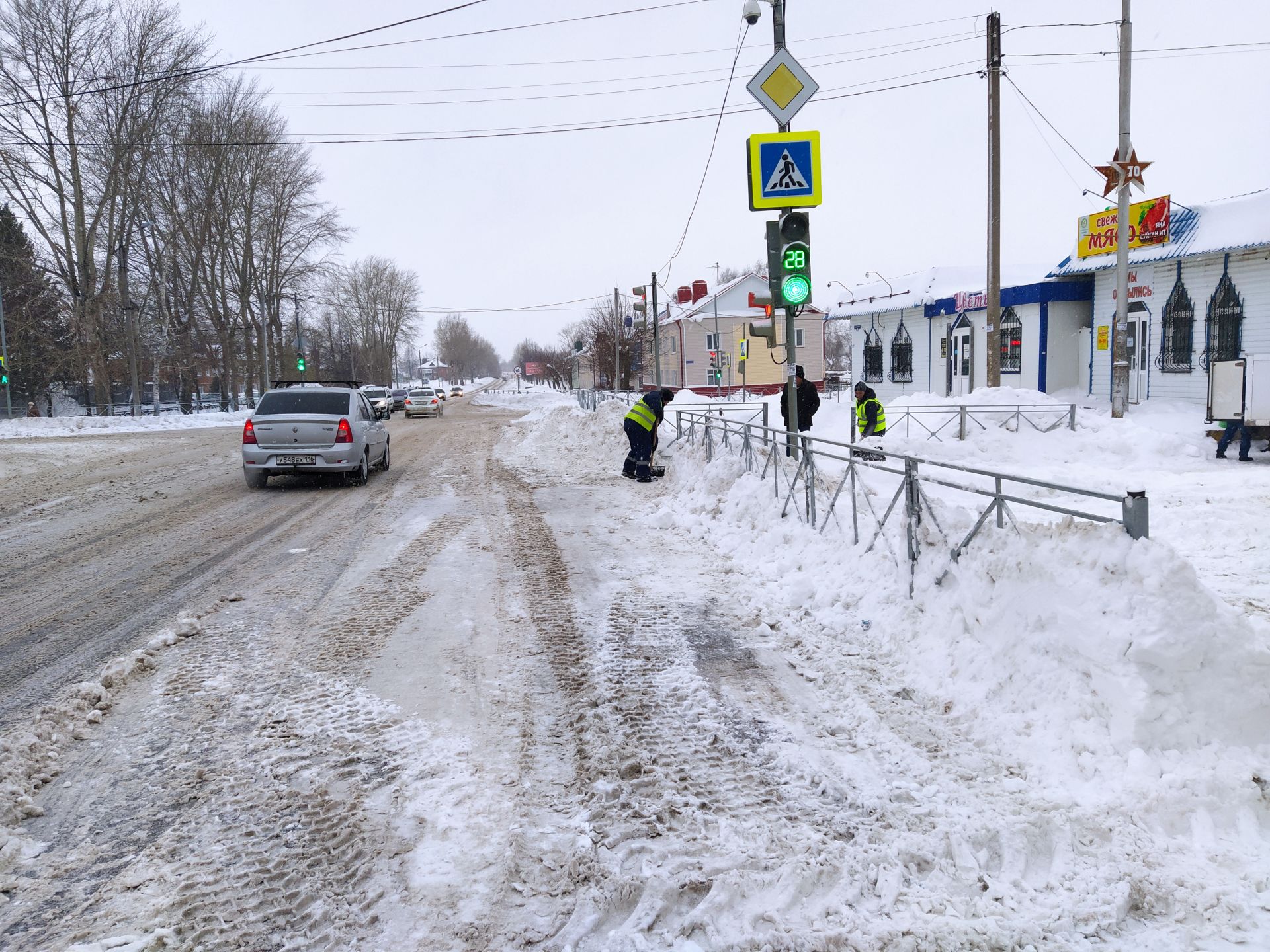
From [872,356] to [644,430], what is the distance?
69.0 ft

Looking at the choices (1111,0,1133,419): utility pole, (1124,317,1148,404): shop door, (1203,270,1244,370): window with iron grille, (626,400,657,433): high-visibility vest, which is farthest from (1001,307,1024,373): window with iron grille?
(626,400,657,433): high-visibility vest

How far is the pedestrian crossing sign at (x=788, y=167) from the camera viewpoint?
9383 millimetres

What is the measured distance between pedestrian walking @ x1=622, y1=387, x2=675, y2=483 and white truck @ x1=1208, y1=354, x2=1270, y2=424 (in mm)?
9804

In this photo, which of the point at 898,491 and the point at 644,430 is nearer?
the point at 898,491

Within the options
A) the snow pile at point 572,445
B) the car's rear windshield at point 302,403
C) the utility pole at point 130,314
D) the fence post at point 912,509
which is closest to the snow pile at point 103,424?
the utility pole at point 130,314

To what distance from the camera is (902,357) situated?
29.6 metres

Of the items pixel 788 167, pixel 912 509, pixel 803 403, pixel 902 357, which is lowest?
pixel 912 509

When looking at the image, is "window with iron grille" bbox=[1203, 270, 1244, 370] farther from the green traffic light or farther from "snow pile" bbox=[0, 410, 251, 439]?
"snow pile" bbox=[0, 410, 251, 439]

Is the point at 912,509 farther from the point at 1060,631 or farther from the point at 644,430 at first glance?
the point at 644,430

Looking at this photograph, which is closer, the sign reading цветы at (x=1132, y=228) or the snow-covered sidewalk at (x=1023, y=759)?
the snow-covered sidewalk at (x=1023, y=759)

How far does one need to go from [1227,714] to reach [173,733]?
191 inches

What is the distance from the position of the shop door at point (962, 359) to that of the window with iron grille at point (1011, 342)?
888mm

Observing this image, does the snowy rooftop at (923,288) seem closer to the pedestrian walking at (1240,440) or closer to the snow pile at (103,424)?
the pedestrian walking at (1240,440)

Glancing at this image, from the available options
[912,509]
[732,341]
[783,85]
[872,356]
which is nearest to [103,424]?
[872,356]
